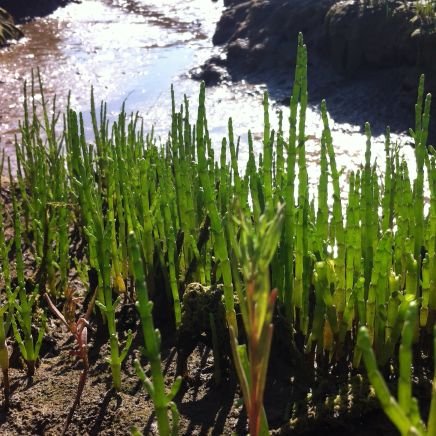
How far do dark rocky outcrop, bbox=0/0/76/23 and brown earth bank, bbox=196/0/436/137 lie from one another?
11.1 ft

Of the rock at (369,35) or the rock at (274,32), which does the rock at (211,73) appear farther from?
the rock at (369,35)

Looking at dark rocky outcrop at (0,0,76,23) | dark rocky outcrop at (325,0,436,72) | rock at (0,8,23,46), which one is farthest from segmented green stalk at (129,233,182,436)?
dark rocky outcrop at (0,0,76,23)

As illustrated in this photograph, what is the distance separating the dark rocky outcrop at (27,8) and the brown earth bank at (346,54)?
338cm

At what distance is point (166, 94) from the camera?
16.7 feet

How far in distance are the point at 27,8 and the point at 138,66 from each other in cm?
308

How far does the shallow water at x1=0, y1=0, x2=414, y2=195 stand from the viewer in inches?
167

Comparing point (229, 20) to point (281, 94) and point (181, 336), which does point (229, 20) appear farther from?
point (181, 336)

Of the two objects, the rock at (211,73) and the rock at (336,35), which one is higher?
the rock at (336,35)

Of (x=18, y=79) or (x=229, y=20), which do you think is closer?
(x=18, y=79)

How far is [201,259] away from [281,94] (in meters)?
3.45

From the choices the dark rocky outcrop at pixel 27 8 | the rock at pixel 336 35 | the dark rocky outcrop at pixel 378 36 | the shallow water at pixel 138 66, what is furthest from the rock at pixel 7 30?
the dark rocky outcrop at pixel 378 36

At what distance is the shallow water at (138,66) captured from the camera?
167 inches

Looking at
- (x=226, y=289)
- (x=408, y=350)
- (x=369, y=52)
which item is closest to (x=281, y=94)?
(x=369, y=52)

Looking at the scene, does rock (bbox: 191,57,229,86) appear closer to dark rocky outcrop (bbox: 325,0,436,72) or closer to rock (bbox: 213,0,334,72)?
rock (bbox: 213,0,334,72)
